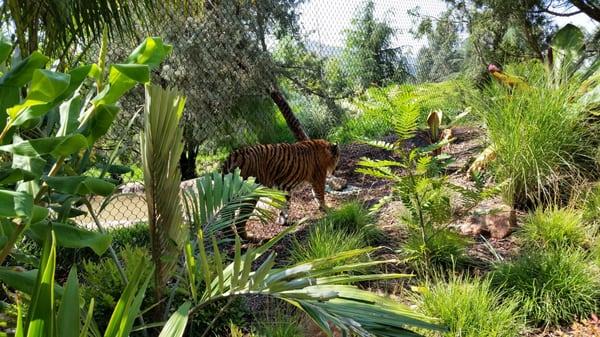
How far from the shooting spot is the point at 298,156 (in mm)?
4754

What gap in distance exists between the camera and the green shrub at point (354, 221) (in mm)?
3756

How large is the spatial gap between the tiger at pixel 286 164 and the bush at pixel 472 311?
2001 mm

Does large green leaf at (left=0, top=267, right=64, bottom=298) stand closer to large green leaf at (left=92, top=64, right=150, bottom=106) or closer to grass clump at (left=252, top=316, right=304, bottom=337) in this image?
large green leaf at (left=92, top=64, right=150, bottom=106)

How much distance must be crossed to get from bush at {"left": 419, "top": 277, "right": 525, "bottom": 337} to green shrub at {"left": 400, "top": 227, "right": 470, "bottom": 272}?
0.54m

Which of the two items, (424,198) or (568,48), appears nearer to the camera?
(424,198)

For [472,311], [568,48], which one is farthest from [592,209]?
[568,48]

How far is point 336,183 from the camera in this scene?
6238mm

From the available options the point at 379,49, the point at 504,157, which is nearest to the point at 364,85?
the point at 379,49

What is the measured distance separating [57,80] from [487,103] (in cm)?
469

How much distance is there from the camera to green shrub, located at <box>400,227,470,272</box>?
3100 millimetres

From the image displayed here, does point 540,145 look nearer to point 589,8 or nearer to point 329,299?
point 329,299

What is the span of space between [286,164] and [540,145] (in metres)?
2.26

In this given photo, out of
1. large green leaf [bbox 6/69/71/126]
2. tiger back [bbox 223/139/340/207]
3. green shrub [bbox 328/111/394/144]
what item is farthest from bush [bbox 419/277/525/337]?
green shrub [bbox 328/111/394/144]

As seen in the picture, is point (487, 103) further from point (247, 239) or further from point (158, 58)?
point (158, 58)
